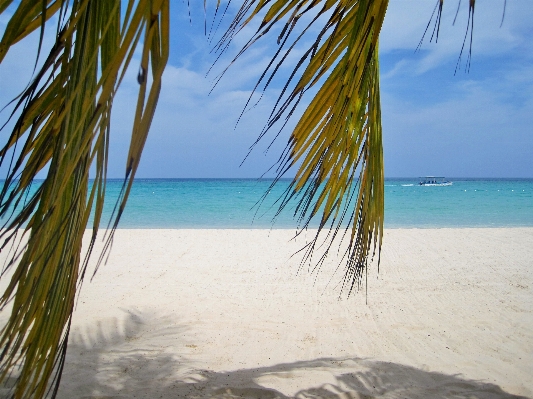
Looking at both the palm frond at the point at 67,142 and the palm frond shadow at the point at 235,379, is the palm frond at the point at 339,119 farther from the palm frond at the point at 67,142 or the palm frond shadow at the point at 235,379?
the palm frond shadow at the point at 235,379

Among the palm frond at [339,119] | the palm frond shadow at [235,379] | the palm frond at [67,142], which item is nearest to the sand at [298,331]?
the palm frond shadow at [235,379]

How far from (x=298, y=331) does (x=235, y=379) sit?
1193 mm

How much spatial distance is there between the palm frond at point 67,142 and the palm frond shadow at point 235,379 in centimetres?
241

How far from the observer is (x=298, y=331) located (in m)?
4.17

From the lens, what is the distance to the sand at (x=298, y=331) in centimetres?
304

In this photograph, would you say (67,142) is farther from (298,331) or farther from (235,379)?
(298,331)

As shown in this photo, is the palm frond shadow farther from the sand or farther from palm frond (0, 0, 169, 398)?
palm frond (0, 0, 169, 398)

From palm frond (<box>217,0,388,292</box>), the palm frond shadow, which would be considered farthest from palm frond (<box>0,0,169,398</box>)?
the palm frond shadow

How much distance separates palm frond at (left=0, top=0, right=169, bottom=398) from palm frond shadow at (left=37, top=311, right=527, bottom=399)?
2405 millimetres

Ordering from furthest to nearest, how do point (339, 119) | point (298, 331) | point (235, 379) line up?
point (298, 331) → point (235, 379) → point (339, 119)

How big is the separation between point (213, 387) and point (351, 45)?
2538mm

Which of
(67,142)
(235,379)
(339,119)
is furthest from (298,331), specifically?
(67,142)

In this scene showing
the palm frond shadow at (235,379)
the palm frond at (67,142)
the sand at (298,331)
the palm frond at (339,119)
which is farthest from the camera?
the sand at (298,331)

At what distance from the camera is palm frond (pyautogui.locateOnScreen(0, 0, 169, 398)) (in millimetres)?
515
